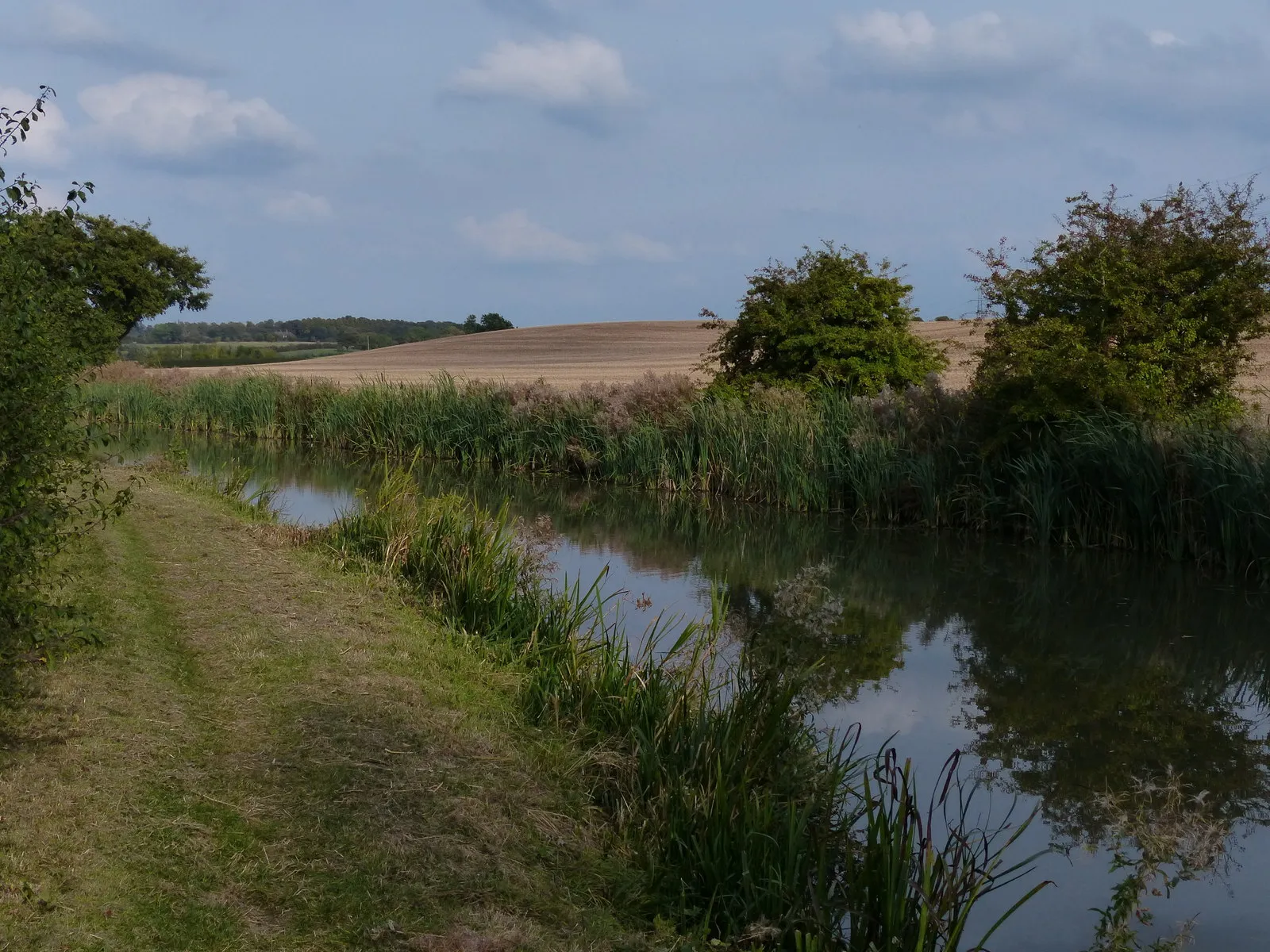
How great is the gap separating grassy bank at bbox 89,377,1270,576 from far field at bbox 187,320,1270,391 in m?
15.5

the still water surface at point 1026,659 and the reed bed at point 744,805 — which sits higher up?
the reed bed at point 744,805

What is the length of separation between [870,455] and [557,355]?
4586 centimetres

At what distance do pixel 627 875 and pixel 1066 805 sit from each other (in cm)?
281

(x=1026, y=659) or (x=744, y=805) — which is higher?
(x=744, y=805)

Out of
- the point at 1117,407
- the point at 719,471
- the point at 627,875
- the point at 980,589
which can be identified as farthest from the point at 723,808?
the point at 719,471

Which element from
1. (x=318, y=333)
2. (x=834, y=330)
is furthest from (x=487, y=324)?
(x=834, y=330)

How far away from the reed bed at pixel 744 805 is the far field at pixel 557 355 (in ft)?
105

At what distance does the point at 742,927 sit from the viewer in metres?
4.65

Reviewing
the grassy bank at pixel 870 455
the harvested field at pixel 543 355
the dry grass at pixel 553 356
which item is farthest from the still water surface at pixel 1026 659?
the harvested field at pixel 543 355

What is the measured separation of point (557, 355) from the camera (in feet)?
203

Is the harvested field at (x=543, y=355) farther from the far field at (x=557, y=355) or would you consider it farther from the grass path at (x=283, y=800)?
the grass path at (x=283, y=800)

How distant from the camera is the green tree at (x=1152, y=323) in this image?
14.7 meters

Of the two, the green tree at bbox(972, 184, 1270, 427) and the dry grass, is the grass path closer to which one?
the green tree at bbox(972, 184, 1270, 427)

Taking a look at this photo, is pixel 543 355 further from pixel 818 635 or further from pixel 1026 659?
pixel 1026 659
